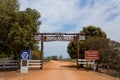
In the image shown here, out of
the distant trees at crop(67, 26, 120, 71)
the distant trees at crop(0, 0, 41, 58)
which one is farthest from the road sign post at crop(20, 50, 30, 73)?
the distant trees at crop(67, 26, 120, 71)

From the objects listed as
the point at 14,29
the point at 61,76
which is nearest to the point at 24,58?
the point at 14,29

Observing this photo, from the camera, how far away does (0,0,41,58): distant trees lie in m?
32.8

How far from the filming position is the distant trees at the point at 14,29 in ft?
108

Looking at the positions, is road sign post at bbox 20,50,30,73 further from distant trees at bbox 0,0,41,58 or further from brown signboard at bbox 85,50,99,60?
brown signboard at bbox 85,50,99,60

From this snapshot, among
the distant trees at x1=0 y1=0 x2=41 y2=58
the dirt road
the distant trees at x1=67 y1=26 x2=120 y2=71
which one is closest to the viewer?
the dirt road

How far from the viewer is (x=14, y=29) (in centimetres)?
3288

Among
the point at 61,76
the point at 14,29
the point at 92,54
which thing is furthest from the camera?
the point at 92,54

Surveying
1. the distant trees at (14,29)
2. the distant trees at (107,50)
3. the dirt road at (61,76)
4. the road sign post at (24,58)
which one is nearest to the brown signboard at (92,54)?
the dirt road at (61,76)

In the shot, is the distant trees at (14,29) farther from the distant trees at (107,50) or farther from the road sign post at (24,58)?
the distant trees at (107,50)

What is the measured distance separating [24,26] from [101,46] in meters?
9.72

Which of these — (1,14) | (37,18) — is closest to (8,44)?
(1,14)

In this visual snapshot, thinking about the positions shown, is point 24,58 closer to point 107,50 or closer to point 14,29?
point 14,29

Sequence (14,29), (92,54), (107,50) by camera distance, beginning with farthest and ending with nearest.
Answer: (107,50) < (92,54) < (14,29)

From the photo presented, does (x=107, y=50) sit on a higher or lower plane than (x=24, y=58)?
higher
